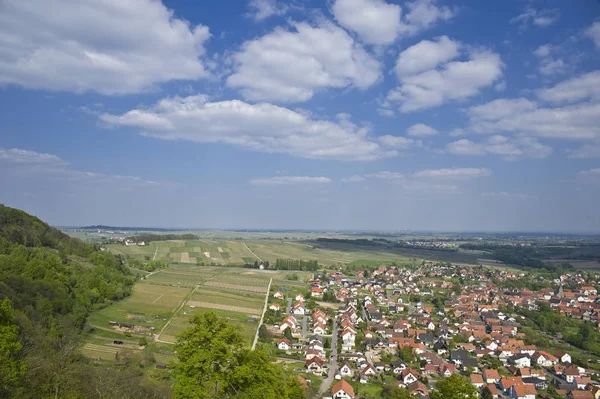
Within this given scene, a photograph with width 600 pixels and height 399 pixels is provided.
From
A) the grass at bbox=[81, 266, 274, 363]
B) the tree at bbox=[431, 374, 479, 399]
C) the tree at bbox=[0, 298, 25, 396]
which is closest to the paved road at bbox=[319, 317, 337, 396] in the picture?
the grass at bbox=[81, 266, 274, 363]

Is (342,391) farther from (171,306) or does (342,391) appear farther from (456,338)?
(171,306)

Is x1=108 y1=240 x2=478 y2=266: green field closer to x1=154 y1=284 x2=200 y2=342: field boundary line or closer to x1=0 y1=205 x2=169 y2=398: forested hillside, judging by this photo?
x1=0 y1=205 x2=169 y2=398: forested hillside

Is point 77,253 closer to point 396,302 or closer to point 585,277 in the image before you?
point 396,302

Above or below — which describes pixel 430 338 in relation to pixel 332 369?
above

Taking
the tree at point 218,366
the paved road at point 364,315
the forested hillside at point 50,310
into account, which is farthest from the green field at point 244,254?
the tree at point 218,366

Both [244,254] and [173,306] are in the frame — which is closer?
[173,306]

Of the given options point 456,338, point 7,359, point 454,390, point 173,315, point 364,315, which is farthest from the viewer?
point 364,315

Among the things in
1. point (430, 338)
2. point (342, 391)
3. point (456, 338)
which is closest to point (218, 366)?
point (342, 391)

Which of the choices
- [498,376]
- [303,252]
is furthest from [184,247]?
[498,376]
